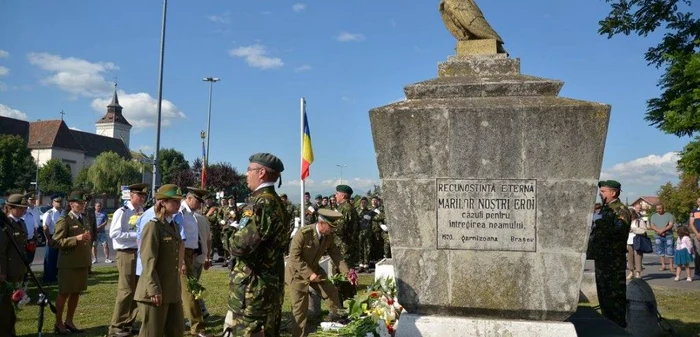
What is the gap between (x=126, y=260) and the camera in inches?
274

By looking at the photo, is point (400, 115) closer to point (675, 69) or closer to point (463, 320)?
point (463, 320)

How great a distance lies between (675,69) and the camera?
30.0 ft

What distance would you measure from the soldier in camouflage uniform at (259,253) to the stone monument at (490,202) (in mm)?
960

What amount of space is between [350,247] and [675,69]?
25.0 ft

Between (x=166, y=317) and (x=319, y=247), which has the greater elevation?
(x=319, y=247)

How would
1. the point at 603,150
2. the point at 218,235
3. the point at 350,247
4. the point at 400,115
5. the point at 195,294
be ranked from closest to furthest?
the point at 603,150
the point at 400,115
the point at 195,294
the point at 350,247
the point at 218,235

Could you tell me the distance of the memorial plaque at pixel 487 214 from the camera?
4383 mm

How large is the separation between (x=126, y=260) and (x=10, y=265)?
138 cm

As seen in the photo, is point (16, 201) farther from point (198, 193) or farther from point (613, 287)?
point (613, 287)

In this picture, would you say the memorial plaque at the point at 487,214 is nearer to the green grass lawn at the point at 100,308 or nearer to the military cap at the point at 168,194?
the military cap at the point at 168,194

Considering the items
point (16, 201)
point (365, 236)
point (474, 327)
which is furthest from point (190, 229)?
point (365, 236)

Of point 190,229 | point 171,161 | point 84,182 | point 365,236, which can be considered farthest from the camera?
point 171,161

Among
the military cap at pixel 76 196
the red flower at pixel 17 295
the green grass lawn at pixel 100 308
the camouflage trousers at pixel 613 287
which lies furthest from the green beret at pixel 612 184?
the military cap at pixel 76 196

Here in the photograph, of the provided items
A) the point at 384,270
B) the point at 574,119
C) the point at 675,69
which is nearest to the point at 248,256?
the point at 574,119
